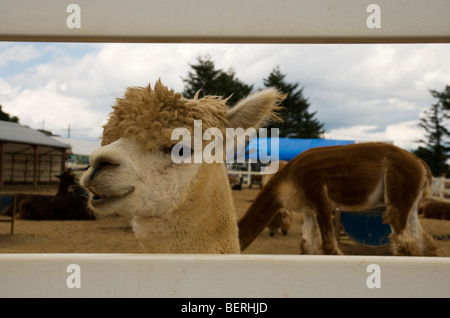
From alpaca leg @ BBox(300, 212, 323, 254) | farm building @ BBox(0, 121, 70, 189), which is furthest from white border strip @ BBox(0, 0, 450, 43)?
farm building @ BBox(0, 121, 70, 189)

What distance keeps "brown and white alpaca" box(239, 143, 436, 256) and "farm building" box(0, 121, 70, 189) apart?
2236 centimetres

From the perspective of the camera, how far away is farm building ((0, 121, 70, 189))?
2467cm

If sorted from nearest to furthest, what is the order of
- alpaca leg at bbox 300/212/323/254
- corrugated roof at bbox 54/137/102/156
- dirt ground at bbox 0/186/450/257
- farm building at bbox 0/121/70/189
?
alpaca leg at bbox 300/212/323/254
dirt ground at bbox 0/186/450/257
farm building at bbox 0/121/70/189
corrugated roof at bbox 54/137/102/156

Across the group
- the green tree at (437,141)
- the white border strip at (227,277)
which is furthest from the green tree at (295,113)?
the white border strip at (227,277)

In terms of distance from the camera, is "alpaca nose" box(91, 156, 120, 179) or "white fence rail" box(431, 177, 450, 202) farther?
"white fence rail" box(431, 177, 450, 202)

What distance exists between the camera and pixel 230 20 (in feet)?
3.87

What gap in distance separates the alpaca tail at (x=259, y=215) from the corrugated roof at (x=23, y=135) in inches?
838

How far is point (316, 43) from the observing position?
124cm

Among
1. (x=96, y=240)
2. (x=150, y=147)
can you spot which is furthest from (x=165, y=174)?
(x=96, y=240)

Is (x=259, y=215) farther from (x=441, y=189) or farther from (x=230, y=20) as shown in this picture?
(x=441, y=189)

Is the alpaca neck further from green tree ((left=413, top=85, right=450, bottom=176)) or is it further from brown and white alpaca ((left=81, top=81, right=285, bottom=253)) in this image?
green tree ((left=413, top=85, right=450, bottom=176))

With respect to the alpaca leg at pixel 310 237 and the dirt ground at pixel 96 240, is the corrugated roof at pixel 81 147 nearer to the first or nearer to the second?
the dirt ground at pixel 96 240
